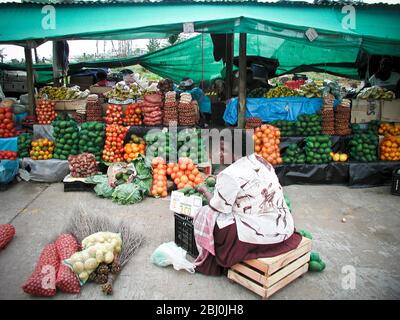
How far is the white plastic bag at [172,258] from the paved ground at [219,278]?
2.4 inches

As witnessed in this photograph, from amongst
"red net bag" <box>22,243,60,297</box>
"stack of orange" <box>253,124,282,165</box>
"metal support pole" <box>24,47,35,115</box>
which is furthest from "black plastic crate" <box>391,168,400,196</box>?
"metal support pole" <box>24,47,35,115</box>

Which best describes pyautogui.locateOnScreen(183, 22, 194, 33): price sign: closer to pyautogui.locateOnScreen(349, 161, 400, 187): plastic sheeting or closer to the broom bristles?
the broom bristles

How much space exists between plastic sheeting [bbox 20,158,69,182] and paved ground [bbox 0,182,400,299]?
0.18 metres

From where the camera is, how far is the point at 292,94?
279 inches

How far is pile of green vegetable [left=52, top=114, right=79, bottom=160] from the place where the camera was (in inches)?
253

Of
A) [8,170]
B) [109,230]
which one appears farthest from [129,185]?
[8,170]

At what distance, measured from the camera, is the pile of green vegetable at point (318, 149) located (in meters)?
6.41

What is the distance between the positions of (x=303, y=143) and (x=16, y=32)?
5323mm

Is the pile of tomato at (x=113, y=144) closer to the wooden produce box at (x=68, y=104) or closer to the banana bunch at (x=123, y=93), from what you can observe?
the banana bunch at (x=123, y=93)

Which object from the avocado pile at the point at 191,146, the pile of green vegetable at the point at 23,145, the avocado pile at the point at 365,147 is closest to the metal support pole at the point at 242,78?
the avocado pile at the point at 191,146

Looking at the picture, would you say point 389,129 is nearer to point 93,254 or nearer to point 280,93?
point 280,93

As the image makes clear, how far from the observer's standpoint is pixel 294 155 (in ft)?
21.4

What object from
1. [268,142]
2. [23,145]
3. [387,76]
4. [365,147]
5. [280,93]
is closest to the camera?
[268,142]

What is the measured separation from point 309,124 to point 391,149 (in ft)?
5.23
